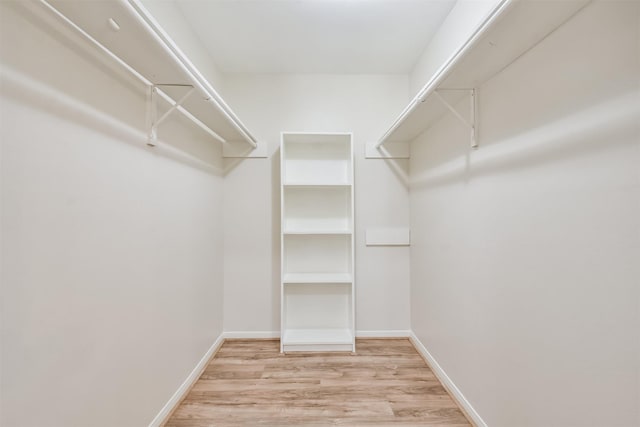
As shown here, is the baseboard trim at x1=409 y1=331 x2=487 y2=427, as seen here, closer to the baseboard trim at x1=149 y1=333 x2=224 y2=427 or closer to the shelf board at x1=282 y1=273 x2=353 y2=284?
the shelf board at x1=282 y1=273 x2=353 y2=284

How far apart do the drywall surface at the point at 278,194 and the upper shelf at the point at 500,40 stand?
110 cm

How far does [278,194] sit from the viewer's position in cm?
259

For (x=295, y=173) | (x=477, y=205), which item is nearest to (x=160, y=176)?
(x=295, y=173)

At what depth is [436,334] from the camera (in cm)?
202

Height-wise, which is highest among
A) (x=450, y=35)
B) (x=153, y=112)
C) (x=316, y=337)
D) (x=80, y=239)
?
(x=450, y=35)

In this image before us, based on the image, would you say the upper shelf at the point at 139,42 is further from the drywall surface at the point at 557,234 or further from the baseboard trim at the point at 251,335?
the baseboard trim at the point at 251,335

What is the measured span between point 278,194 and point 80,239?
1.68m

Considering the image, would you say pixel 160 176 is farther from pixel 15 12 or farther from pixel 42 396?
pixel 42 396

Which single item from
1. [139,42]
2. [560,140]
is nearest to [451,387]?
[560,140]

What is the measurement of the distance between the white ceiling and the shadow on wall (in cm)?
96

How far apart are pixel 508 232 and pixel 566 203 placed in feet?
1.00

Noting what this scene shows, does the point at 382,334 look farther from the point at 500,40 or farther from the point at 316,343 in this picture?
the point at 500,40

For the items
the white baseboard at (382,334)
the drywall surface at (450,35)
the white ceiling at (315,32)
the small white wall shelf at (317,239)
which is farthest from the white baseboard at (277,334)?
the white ceiling at (315,32)

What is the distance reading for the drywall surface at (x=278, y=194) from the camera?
2576 millimetres
